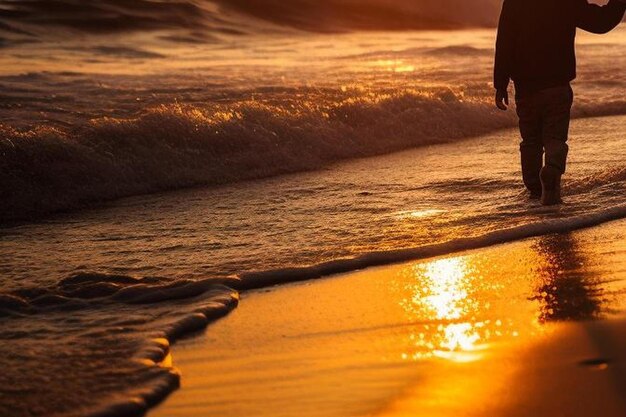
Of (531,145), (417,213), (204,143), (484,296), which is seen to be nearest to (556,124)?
(531,145)

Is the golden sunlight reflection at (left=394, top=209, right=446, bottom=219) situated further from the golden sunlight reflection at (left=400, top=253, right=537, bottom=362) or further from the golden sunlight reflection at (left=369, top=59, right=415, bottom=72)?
the golden sunlight reflection at (left=369, top=59, right=415, bottom=72)

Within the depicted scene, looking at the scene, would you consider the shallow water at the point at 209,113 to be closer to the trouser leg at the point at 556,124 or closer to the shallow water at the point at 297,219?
the shallow water at the point at 297,219

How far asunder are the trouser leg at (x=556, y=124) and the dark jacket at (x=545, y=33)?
2.9 inches

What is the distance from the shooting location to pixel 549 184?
7633mm

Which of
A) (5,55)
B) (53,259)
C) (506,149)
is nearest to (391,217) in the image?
(53,259)

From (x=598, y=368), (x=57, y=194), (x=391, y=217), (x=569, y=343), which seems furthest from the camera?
(x=57, y=194)

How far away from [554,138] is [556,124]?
0.10 metres

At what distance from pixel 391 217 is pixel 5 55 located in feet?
37.6

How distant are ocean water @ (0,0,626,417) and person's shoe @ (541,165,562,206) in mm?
136

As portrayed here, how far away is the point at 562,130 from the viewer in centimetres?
774

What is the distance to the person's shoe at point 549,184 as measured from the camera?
7.63m

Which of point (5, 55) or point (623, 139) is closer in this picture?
point (623, 139)

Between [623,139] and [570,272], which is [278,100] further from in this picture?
[570,272]

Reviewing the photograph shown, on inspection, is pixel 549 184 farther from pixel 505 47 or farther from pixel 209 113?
pixel 209 113
